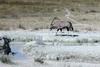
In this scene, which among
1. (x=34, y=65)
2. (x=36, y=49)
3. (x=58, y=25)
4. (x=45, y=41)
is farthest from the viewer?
(x=58, y=25)

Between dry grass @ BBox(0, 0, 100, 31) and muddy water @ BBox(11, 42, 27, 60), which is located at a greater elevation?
dry grass @ BBox(0, 0, 100, 31)

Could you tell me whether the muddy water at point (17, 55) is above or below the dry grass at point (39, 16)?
below

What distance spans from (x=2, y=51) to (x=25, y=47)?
1.77m

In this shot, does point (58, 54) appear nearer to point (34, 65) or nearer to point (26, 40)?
point (34, 65)

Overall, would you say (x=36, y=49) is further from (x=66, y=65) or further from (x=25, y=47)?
(x=66, y=65)

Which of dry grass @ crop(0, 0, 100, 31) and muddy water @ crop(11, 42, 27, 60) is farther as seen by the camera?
dry grass @ crop(0, 0, 100, 31)

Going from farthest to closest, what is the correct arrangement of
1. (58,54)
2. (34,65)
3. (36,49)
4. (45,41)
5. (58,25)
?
(58,25) < (45,41) < (36,49) < (58,54) < (34,65)

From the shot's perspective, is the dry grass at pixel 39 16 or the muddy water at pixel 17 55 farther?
the dry grass at pixel 39 16

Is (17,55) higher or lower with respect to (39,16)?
lower

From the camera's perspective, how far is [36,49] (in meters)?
18.5

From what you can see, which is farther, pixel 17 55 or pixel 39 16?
pixel 39 16

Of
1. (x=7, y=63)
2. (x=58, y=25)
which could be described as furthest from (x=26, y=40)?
(x=7, y=63)

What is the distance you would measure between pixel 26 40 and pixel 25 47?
124 inches

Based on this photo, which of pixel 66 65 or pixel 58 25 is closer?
pixel 66 65
